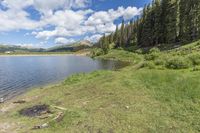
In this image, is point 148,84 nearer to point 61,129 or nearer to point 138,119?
point 138,119

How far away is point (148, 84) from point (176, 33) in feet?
193

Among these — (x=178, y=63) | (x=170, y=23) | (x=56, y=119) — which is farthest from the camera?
(x=170, y=23)

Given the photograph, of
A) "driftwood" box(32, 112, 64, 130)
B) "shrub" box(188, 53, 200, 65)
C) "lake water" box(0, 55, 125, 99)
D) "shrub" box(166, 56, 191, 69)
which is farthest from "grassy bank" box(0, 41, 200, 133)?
"lake water" box(0, 55, 125, 99)

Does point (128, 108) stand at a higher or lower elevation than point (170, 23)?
lower

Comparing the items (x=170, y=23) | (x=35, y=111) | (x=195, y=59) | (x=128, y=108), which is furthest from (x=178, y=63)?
(x=170, y=23)

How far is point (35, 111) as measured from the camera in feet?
64.8

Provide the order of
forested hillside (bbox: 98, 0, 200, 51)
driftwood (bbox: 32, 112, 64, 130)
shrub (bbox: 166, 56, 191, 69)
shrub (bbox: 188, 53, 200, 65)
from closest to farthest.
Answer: driftwood (bbox: 32, 112, 64, 130)
shrub (bbox: 166, 56, 191, 69)
shrub (bbox: 188, 53, 200, 65)
forested hillside (bbox: 98, 0, 200, 51)

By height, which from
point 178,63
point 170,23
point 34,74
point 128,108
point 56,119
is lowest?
point 34,74

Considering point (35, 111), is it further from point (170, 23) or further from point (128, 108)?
point (170, 23)

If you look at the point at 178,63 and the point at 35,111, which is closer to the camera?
the point at 35,111

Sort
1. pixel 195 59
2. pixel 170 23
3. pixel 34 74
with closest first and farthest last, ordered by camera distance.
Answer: pixel 195 59, pixel 34 74, pixel 170 23

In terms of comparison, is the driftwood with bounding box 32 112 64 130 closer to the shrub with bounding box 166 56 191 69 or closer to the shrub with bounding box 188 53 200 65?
the shrub with bounding box 166 56 191 69

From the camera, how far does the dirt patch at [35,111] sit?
18922mm

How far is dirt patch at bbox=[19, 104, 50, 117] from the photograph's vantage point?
18.9m
